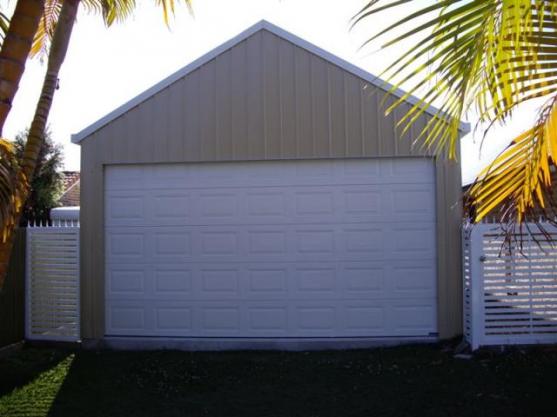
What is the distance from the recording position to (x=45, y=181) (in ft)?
57.2

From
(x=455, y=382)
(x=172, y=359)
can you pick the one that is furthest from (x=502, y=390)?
(x=172, y=359)

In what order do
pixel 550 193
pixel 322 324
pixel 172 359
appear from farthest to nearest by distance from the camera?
pixel 322 324, pixel 172 359, pixel 550 193

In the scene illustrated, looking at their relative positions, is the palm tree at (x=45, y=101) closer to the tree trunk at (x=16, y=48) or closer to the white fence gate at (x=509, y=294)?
the tree trunk at (x=16, y=48)

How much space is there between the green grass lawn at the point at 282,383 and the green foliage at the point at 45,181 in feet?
32.3

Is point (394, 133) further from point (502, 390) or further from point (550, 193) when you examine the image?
point (550, 193)

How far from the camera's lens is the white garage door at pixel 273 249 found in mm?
8227

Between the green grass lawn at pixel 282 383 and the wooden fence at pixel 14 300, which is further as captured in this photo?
the wooden fence at pixel 14 300

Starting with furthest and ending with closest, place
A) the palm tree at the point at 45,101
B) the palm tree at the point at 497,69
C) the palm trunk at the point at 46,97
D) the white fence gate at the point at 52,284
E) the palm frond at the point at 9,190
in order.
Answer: the white fence gate at the point at 52,284, the palm trunk at the point at 46,97, the palm tree at the point at 45,101, the palm frond at the point at 9,190, the palm tree at the point at 497,69

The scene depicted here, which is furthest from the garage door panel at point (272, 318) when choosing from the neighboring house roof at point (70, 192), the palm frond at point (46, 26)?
the neighboring house roof at point (70, 192)

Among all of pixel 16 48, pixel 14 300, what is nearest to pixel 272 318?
pixel 14 300

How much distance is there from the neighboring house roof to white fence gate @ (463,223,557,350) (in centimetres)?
1481

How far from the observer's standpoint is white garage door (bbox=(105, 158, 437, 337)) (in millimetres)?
8227

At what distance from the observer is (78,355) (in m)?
8.12

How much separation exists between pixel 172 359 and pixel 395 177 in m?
4.14
